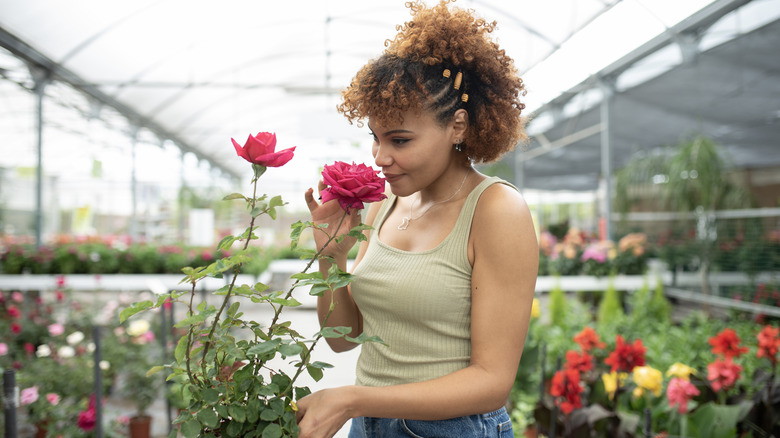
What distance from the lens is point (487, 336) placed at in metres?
0.89

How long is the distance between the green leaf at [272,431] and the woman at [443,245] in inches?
4.5

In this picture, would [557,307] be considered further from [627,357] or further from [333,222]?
[333,222]

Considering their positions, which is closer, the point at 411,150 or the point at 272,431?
the point at 272,431

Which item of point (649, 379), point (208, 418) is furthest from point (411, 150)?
point (649, 379)

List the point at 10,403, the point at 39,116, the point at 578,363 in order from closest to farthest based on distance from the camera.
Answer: the point at 10,403 → the point at 578,363 → the point at 39,116

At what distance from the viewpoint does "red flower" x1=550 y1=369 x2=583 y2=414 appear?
6.68 ft

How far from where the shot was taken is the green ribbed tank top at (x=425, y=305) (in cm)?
95

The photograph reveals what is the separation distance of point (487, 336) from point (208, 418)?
44cm

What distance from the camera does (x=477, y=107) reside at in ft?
3.34

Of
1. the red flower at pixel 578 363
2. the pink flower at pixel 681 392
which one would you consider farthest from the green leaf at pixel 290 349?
the pink flower at pixel 681 392

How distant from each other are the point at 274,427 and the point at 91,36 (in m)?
7.21

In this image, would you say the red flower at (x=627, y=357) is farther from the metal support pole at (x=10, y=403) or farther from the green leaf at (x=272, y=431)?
the metal support pole at (x=10, y=403)

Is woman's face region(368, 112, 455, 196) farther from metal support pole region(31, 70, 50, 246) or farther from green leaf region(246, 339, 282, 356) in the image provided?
metal support pole region(31, 70, 50, 246)

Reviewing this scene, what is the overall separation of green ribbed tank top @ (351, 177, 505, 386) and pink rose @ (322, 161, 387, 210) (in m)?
0.16
